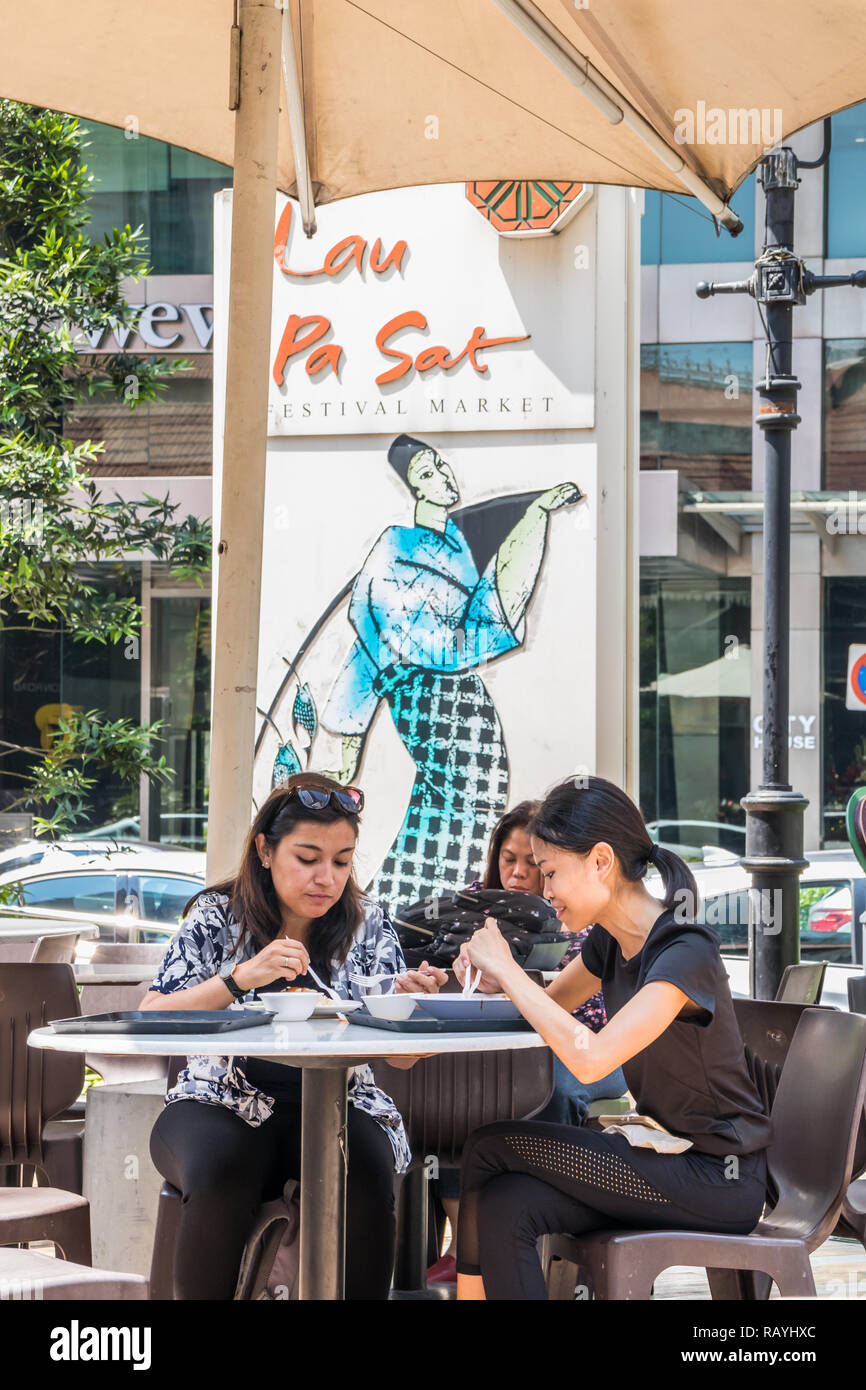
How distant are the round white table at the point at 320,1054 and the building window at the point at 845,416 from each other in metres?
13.6

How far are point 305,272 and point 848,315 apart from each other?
8516 mm

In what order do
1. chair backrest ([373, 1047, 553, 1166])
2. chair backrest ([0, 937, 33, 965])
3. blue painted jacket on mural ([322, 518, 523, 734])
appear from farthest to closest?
blue painted jacket on mural ([322, 518, 523, 734]) < chair backrest ([0, 937, 33, 965]) < chair backrest ([373, 1047, 553, 1166])

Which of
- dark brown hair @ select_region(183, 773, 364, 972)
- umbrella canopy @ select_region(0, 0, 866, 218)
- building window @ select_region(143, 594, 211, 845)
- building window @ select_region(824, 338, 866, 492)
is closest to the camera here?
dark brown hair @ select_region(183, 773, 364, 972)

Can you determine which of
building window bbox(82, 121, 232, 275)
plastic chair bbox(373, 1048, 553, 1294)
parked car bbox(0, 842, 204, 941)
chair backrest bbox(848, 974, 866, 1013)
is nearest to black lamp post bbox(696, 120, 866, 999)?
chair backrest bbox(848, 974, 866, 1013)

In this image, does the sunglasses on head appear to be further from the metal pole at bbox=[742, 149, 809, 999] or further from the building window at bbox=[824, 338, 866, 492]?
the building window at bbox=[824, 338, 866, 492]

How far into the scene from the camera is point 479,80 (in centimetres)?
493

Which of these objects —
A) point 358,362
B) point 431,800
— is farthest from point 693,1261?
point 358,362

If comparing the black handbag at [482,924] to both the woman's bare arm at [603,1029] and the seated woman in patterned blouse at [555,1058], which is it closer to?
the seated woman in patterned blouse at [555,1058]

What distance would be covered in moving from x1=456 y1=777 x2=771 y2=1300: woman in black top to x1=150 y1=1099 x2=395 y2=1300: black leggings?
305 mm

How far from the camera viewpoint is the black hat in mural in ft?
27.7

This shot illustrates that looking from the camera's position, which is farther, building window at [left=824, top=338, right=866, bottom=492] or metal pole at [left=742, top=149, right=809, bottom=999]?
building window at [left=824, top=338, right=866, bottom=492]

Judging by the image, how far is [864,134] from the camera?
15.2 meters

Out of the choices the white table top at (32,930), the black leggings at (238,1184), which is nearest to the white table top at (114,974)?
the white table top at (32,930)
